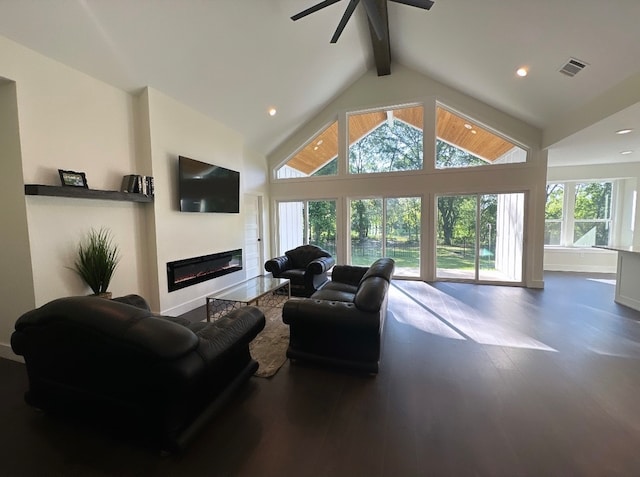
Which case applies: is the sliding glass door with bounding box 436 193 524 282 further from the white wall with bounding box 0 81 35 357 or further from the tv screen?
the white wall with bounding box 0 81 35 357

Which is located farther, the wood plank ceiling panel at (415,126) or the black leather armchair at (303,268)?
the wood plank ceiling panel at (415,126)

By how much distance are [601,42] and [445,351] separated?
12.5 ft

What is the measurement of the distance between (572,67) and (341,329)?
4454 millimetres

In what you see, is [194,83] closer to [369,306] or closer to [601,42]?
[369,306]

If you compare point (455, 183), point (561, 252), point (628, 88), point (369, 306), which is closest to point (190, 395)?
point (369, 306)

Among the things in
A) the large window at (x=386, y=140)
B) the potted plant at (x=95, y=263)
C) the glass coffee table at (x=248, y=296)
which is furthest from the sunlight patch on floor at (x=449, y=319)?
the potted plant at (x=95, y=263)

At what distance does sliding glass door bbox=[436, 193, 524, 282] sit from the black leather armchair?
2.80 meters

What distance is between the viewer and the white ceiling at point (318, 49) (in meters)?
2.78

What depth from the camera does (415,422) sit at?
6.19 feet

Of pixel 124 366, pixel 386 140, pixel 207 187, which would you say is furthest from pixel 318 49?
pixel 124 366

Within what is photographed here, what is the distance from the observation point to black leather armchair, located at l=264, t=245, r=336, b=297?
4645 millimetres

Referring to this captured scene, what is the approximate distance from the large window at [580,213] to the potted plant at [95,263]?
30.8ft

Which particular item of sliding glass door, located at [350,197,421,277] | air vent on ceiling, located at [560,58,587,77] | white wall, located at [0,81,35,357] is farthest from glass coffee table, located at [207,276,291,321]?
air vent on ceiling, located at [560,58,587,77]

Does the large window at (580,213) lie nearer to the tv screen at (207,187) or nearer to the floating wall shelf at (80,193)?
the tv screen at (207,187)
